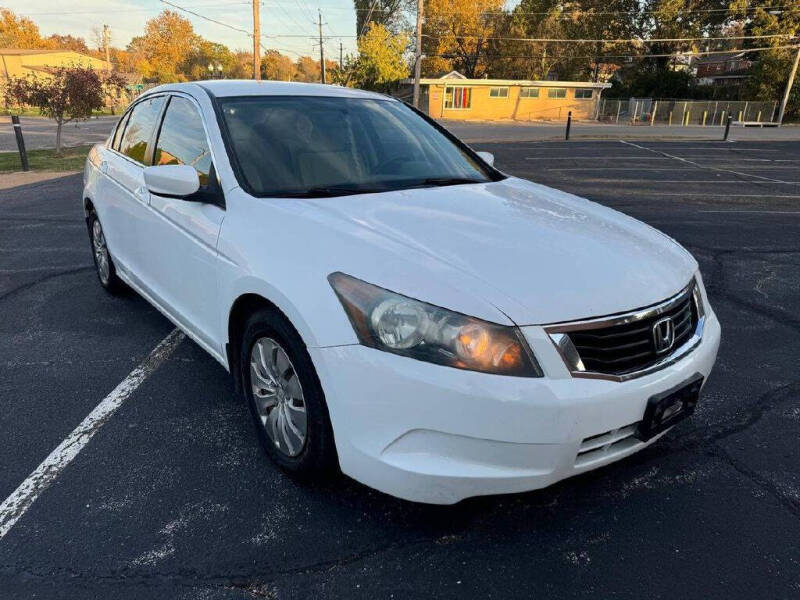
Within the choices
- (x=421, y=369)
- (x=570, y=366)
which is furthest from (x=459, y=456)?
(x=570, y=366)

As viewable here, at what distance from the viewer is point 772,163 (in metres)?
16.5

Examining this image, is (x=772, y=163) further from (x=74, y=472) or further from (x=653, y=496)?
(x=74, y=472)

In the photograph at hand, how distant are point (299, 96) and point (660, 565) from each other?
9.76 feet

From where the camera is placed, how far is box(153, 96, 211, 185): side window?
9.80 feet

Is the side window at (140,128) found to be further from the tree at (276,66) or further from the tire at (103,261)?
the tree at (276,66)

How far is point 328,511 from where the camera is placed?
237 centimetres

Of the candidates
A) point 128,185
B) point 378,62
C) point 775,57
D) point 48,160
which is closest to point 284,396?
point 128,185

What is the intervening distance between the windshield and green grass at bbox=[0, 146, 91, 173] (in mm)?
12533

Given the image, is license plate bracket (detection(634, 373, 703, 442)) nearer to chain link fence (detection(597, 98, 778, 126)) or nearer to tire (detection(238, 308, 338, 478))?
tire (detection(238, 308, 338, 478))

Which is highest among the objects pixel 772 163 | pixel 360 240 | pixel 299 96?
pixel 299 96

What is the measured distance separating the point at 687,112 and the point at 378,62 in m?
27.2

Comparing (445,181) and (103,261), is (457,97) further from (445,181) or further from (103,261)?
(445,181)

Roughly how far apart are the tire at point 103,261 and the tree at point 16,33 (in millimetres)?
105563

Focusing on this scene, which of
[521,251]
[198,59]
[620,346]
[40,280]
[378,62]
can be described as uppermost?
[198,59]
